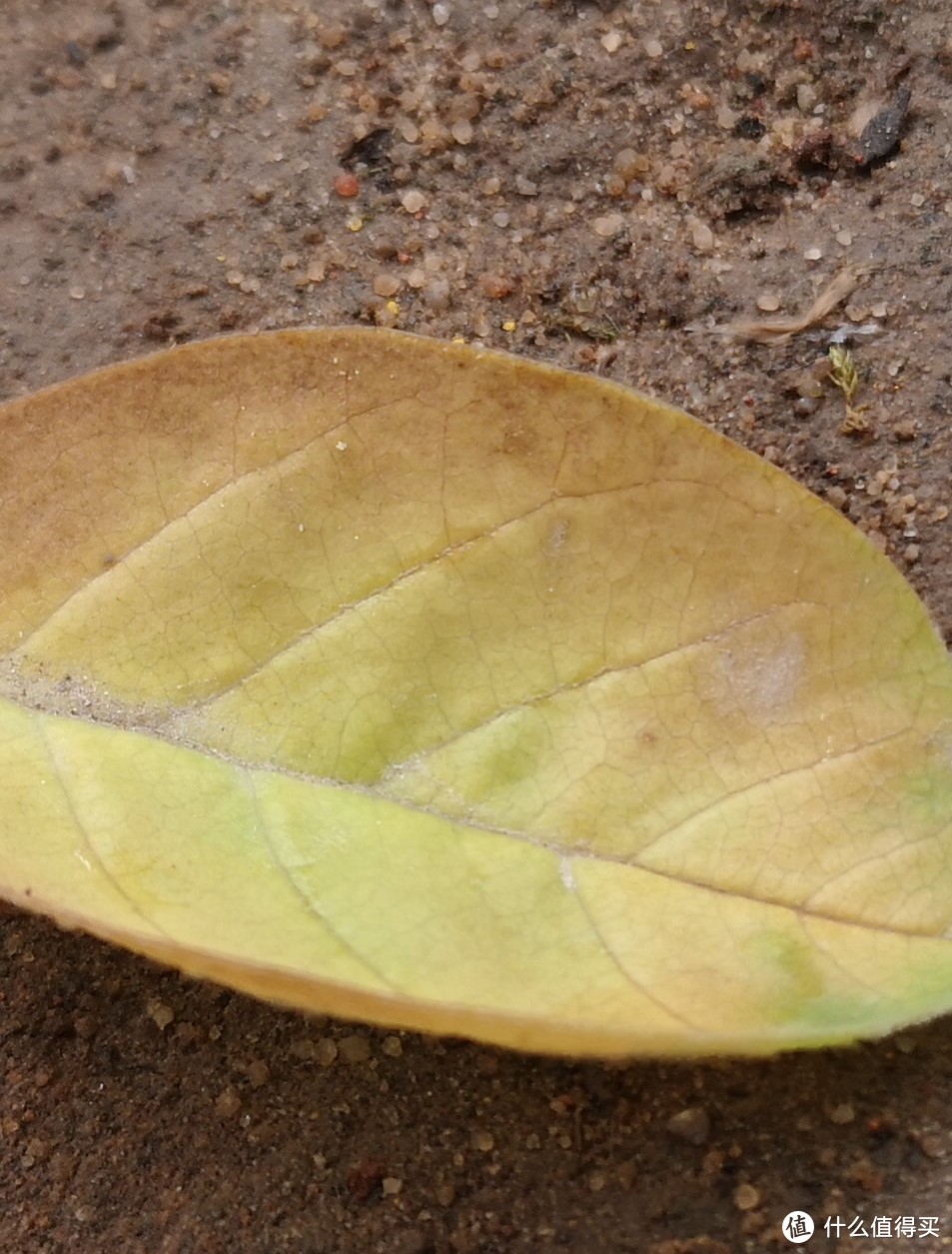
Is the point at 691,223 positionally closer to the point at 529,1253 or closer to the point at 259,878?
the point at 259,878

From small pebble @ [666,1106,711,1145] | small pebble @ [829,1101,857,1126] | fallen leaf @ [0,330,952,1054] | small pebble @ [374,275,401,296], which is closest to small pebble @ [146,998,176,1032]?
fallen leaf @ [0,330,952,1054]

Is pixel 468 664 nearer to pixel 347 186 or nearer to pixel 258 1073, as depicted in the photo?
pixel 258 1073

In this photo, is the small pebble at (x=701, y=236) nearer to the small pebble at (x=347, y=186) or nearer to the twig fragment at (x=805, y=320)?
the twig fragment at (x=805, y=320)

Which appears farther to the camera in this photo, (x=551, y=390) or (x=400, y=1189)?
(x=400, y=1189)

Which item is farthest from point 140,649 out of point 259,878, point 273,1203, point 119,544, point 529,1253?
point 529,1253

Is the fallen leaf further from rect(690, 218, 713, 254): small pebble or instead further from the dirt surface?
rect(690, 218, 713, 254): small pebble

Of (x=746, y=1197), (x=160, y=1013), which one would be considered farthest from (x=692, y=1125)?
(x=160, y=1013)
